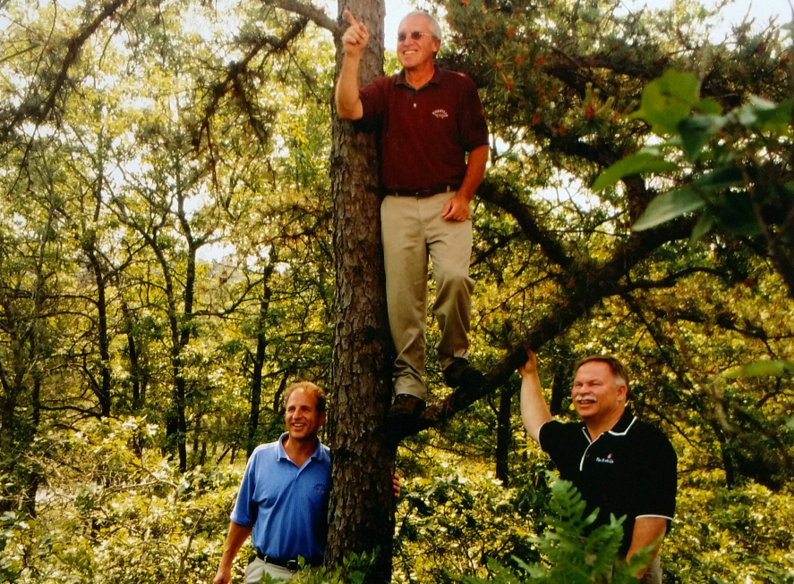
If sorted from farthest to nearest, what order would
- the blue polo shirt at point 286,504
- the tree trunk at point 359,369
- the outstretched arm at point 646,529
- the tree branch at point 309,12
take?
the tree branch at point 309,12
the blue polo shirt at point 286,504
the tree trunk at point 359,369
the outstretched arm at point 646,529

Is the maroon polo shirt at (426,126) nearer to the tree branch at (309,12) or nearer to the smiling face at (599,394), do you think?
the tree branch at (309,12)

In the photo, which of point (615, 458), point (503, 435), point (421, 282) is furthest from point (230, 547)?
point (503, 435)

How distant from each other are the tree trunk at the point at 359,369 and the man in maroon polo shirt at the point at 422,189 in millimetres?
85

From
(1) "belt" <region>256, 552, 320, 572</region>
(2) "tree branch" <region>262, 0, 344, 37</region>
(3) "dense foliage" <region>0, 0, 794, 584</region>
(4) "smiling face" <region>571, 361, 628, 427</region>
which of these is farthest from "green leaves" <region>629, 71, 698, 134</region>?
(2) "tree branch" <region>262, 0, 344, 37</region>

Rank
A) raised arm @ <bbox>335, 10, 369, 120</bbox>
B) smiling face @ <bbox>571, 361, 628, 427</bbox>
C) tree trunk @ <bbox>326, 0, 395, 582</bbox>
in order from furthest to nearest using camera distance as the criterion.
A: tree trunk @ <bbox>326, 0, 395, 582</bbox>, raised arm @ <bbox>335, 10, 369, 120</bbox>, smiling face @ <bbox>571, 361, 628, 427</bbox>

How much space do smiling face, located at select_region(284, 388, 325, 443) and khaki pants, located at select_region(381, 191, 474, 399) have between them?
546 mm

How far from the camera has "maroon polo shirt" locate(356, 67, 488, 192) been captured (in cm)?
296

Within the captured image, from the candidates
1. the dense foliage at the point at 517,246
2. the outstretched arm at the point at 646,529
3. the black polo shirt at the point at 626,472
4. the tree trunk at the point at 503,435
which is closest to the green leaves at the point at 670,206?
the dense foliage at the point at 517,246

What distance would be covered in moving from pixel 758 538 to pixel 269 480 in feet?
21.7

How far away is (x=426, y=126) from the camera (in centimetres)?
299

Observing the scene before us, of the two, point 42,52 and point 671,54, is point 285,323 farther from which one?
point 671,54

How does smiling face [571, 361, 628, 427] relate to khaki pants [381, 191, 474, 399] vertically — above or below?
below

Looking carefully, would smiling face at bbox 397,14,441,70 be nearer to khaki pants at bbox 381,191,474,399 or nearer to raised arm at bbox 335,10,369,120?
raised arm at bbox 335,10,369,120

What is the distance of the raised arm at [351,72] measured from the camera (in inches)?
105
